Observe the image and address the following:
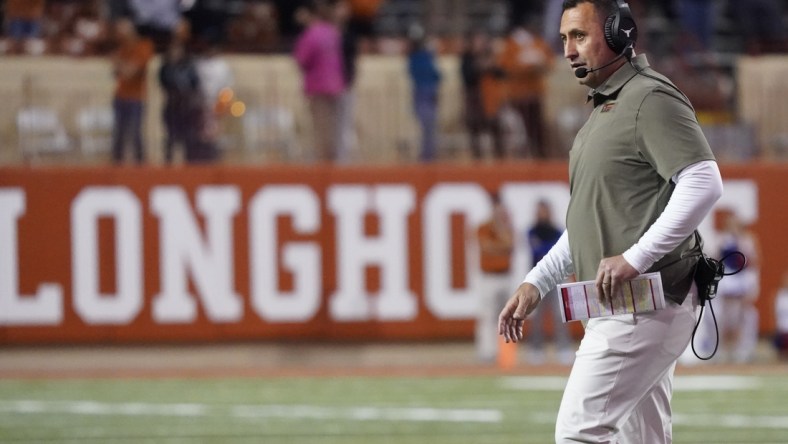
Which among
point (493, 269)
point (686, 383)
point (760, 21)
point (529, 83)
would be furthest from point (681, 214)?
point (760, 21)

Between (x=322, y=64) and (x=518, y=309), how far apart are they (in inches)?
514

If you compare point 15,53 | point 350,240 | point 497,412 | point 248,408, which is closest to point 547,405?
point 497,412

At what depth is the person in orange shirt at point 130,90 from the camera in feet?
58.9

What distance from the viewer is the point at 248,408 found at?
12.6m

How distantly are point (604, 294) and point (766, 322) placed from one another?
14.7 metres

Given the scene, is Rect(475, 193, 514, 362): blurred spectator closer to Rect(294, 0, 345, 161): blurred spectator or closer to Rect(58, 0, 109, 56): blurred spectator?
Rect(294, 0, 345, 161): blurred spectator

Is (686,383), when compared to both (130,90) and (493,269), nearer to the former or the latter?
(493,269)

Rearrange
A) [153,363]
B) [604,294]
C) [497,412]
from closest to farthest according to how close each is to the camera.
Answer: [604,294], [497,412], [153,363]

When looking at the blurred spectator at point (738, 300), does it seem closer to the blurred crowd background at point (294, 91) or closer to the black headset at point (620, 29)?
the blurred crowd background at point (294, 91)

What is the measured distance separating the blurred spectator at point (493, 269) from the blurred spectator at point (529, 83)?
1.81 m

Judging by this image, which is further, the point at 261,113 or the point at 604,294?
the point at 261,113

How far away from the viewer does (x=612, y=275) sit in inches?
192

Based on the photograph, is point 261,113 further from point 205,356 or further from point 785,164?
point 785,164

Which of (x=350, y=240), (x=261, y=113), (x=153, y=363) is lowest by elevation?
(x=153, y=363)
